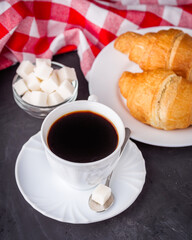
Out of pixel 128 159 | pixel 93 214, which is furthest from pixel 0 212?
pixel 128 159

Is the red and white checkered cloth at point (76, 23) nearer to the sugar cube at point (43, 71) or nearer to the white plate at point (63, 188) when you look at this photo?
the sugar cube at point (43, 71)

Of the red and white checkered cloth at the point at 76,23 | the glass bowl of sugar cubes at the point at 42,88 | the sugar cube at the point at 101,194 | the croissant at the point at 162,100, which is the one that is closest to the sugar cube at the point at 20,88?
the glass bowl of sugar cubes at the point at 42,88

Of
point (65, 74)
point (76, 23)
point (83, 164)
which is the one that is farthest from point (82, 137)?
point (76, 23)

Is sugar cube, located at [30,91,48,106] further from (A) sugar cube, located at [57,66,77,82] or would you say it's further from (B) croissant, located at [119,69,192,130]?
(B) croissant, located at [119,69,192,130]

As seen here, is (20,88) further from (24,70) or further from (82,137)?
(82,137)

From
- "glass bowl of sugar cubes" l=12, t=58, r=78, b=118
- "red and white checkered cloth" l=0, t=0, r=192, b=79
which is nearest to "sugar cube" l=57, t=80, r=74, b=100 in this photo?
"glass bowl of sugar cubes" l=12, t=58, r=78, b=118
